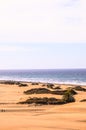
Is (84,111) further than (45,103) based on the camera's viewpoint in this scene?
No

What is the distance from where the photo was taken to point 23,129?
9836mm

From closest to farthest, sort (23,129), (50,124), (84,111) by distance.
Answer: (23,129) < (50,124) < (84,111)

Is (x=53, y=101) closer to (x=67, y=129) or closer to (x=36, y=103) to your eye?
(x=36, y=103)

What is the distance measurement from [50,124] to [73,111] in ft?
14.8

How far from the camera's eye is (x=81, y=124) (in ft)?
36.8

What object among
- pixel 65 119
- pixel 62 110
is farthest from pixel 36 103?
pixel 65 119

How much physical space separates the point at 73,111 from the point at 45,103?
300 inches

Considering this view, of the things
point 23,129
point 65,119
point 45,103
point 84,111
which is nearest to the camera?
point 23,129

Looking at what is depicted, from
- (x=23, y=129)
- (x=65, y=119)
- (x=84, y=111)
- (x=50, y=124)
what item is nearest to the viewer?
(x=23, y=129)

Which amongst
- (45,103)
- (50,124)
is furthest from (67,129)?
(45,103)

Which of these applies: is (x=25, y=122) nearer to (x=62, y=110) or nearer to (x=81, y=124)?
(x=81, y=124)

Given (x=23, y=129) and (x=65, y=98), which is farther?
(x=65, y=98)

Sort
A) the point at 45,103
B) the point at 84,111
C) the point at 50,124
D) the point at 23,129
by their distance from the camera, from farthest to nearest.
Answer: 1. the point at 45,103
2. the point at 84,111
3. the point at 50,124
4. the point at 23,129

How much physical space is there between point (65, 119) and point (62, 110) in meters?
3.50
